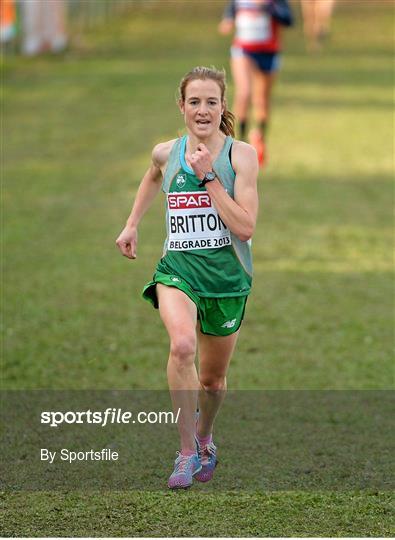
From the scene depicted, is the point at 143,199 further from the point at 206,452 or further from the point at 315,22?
the point at 315,22

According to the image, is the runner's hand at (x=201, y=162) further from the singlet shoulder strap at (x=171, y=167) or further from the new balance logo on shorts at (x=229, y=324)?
the new balance logo on shorts at (x=229, y=324)

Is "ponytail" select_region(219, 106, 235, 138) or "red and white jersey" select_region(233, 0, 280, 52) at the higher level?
"ponytail" select_region(219, 106, 235, 138)

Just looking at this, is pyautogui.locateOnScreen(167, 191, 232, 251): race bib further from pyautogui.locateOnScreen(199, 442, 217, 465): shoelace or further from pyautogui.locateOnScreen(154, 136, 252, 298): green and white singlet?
pyautogui.locateOnScreen(199, 442, 217, 465): shoelace

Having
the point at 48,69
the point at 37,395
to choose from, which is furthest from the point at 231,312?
the point at 48,69

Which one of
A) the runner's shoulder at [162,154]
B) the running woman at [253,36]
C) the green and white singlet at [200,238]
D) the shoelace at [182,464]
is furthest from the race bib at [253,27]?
the shoelace at [182,464]

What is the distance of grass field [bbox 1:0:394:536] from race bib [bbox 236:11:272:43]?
1761 millimetres

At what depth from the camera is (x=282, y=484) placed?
6.38m

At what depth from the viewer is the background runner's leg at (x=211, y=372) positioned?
246 inches

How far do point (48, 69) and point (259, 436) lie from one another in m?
21.4

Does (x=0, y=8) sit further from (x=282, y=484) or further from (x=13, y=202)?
(x=282, y=484)

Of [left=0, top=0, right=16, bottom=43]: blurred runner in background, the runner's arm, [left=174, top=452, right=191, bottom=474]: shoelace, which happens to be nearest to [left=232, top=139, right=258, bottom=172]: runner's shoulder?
the runner's arm

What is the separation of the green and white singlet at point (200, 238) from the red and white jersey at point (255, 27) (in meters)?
10.2

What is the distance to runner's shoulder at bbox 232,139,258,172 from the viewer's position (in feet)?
19.9

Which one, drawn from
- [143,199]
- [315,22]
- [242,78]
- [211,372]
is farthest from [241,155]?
[315,22]
